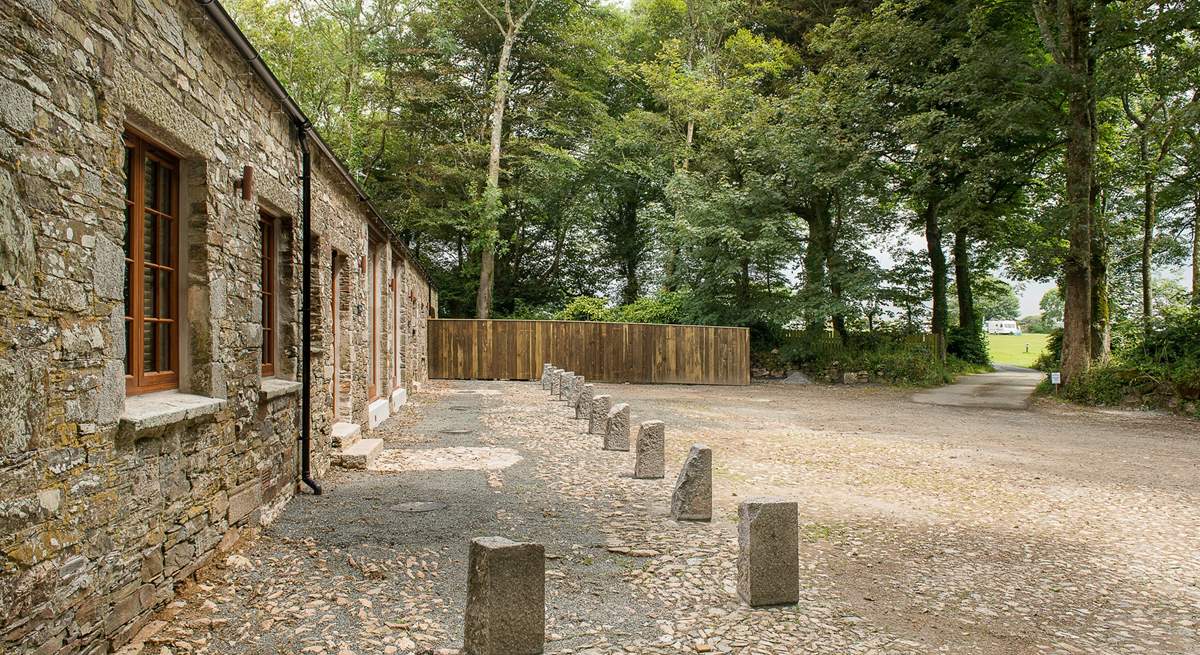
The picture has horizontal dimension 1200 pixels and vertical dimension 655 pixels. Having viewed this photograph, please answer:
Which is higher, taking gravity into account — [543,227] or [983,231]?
[543,227]

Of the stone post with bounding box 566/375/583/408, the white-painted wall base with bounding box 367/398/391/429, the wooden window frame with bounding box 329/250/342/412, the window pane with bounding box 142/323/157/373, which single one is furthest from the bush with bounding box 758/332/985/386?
the window pane with bounding box 142/323/157/373

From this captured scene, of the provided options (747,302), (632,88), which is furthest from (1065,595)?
(632,88)

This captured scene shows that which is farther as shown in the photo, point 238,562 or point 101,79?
point 238,562

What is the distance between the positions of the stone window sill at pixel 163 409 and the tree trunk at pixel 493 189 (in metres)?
20.0

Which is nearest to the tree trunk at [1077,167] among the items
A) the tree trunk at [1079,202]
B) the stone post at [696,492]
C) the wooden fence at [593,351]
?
the tree trunk at [1079,202]

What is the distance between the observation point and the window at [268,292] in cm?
634

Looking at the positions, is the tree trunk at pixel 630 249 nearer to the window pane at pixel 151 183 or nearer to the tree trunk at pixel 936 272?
the tree trunk at pixel 936 272

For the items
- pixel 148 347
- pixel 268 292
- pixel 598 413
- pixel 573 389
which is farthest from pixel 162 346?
pixel 573 389

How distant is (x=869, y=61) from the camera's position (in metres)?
21.0

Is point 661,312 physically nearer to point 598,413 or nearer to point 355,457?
point 598,413

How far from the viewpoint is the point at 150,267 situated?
416 cm

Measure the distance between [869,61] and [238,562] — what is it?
2167 centimetres

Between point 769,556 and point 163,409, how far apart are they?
3.47m

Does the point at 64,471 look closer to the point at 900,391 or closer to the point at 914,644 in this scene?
the point at 914,644
